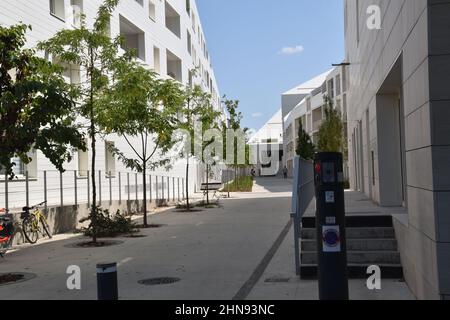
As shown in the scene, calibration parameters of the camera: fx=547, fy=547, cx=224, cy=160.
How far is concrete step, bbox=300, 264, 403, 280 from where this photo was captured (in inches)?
307

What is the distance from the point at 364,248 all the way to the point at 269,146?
101 m

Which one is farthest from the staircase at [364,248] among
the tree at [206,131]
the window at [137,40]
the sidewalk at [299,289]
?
the window at [137,40]

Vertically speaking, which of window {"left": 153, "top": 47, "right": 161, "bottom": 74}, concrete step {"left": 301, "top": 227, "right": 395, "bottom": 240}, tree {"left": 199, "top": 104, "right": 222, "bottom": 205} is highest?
window {"left": 153, "top": 47, "right": 161, "bottom": 74}

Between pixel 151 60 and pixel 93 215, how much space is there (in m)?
18.4

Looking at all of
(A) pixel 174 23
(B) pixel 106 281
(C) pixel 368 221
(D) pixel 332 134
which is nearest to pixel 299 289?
(C) pixel 368 221

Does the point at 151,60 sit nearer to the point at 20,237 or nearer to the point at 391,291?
the point at 20,237

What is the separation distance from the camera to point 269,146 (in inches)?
4316

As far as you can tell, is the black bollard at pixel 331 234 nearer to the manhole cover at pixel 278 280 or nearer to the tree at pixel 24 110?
the manhole cover at pixel 278 280

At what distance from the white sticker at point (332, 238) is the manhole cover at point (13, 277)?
5.29m

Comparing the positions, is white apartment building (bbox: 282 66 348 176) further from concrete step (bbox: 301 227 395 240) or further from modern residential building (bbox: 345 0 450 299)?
modern residential building (bbox: 345 0 450 299)

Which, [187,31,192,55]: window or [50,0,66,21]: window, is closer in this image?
[50,0,66,21]: window

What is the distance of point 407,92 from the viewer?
21.8 ft

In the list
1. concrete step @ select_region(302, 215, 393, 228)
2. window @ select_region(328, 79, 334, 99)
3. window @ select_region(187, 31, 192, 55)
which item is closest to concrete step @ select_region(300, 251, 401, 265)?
concrete step @ select_region(302, 215, 393, 228)
